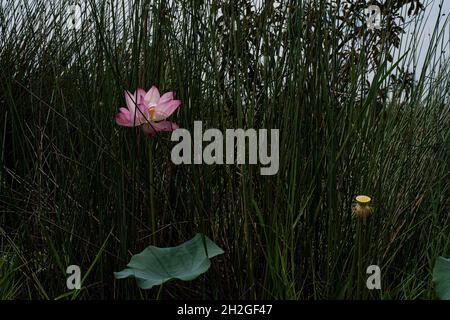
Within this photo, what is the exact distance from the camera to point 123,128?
148 centimetres

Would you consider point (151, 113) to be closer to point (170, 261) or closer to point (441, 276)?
point (170, 261)

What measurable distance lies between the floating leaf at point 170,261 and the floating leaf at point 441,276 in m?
0.41

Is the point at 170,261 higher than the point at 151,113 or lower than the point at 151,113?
lower

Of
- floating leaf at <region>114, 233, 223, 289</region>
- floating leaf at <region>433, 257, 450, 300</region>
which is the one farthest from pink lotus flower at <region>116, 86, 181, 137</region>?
floating leaf at <region>433, 257, 450, 300</region>

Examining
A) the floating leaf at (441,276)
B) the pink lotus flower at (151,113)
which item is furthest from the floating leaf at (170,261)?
the floating leaf at (441,276)

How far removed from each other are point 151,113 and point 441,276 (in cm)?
62

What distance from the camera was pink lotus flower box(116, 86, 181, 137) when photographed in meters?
1.22

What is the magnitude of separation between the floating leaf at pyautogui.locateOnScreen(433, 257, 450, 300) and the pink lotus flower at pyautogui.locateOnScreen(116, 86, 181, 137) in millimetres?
548

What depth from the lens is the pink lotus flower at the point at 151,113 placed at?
122 cm

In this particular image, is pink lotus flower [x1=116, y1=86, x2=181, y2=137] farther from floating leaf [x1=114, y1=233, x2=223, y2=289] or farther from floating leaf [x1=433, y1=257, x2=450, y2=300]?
floating leaf [x1=433, y1=257, x2=450, y2=300]

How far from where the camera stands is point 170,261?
1229mm

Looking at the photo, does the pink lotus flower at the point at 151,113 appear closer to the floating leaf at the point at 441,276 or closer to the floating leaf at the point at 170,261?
the floating leaf at the point at 170,261

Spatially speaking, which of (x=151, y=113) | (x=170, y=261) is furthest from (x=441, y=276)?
(x=151, y=113)
